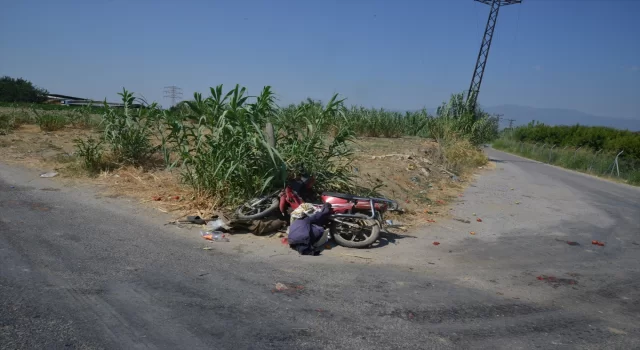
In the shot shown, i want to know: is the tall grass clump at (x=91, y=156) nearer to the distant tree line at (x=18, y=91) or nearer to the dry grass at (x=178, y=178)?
the dry grass at (x=178, y=178)

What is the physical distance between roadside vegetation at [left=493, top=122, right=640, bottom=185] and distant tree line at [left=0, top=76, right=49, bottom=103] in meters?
39.2

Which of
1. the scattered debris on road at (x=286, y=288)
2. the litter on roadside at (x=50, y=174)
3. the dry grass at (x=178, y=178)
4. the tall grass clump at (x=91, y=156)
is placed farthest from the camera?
the tall grass clump at (x=91, y=156)

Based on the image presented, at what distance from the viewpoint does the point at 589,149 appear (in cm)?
3259

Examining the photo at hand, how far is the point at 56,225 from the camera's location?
19.1 ft

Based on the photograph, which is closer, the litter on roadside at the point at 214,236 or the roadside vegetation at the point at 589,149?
the litter on roadside at the point at 214,236

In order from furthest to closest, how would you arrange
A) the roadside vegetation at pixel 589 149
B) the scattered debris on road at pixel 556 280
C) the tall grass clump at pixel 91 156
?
the roadside vegetation at pixel 589 149
the tall grass clump at pixel 91 156
the scattered debris on road at pixel 556 280

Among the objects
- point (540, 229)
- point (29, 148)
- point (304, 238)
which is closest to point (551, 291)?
point (304, 238)

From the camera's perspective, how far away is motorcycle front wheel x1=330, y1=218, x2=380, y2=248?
6.06m

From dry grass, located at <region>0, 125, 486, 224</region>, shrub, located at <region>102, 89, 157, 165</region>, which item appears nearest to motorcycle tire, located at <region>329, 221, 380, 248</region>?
dry grass, located at <region>0, 125, 486, 224</region>

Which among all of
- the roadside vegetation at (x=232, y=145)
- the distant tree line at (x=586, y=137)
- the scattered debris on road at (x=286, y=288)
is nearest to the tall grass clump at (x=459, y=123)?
the distant tree line at (x=586, y=137)

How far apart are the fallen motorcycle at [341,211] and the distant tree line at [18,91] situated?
38312 millimetres

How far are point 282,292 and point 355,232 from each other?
2.23 m

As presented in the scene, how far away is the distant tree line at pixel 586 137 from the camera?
2931 centimetres

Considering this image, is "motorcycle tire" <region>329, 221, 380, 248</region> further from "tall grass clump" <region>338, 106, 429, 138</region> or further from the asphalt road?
"tall grass clump" <region>338, 106, 429, 138</region>
